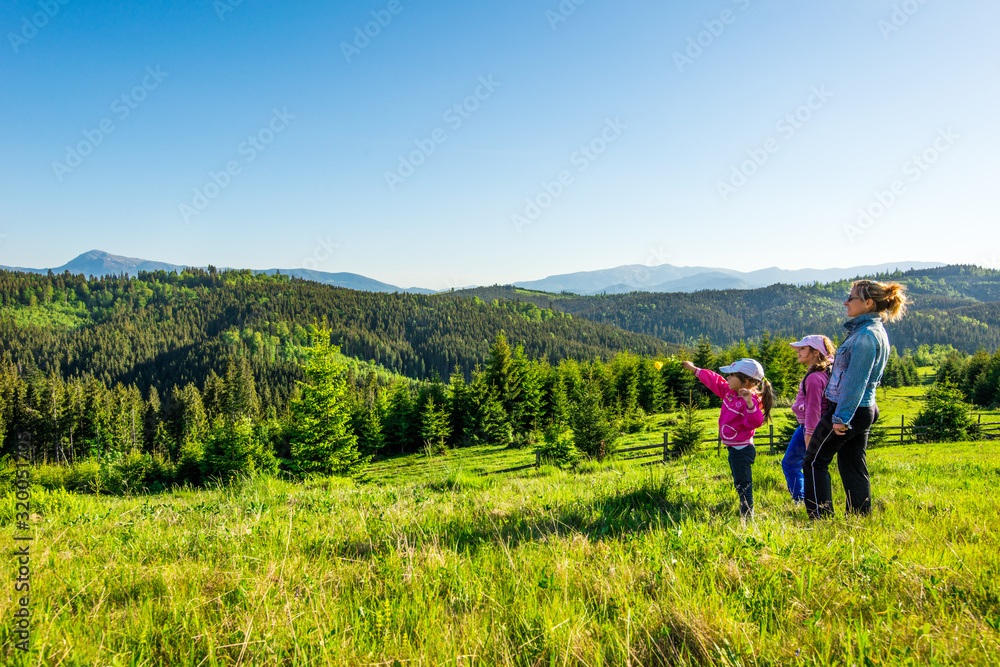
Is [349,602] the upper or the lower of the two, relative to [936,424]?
upper

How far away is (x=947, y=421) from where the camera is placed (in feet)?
76.4

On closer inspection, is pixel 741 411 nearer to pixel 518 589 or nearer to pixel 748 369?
pixel 748 369

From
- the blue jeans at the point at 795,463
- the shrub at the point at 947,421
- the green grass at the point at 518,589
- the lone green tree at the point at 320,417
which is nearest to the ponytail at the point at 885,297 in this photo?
the blue jeans at the point at 795,463

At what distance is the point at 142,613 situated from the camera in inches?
74.4

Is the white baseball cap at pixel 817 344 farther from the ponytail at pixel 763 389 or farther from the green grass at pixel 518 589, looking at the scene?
the green grass at pixel 518 589

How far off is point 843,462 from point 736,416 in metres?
0.90

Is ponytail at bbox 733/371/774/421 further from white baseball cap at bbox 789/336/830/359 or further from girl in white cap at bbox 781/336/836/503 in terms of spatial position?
white baseball cap at bbox 789/336/830/359

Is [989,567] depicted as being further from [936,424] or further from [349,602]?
[936,424]

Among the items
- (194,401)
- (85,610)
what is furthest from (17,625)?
(194,401)

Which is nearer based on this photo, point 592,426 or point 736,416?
point 736,416

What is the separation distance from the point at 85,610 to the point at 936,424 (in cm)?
3428

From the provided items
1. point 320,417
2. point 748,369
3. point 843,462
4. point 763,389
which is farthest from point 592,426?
point 843,462

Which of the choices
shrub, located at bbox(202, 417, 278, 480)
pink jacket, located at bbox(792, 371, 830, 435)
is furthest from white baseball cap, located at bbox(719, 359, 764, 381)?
shrub, located at bbox(202, 417, 278, 480)

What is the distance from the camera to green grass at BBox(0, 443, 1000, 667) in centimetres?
163
